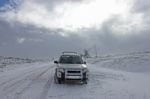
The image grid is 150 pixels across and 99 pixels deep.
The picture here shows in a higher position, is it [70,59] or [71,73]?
[70,59]

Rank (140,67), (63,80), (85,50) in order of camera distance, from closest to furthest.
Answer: (63,80) < (140,67) < (85,50)

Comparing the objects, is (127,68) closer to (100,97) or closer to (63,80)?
(63,80)

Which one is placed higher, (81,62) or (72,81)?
(81,62)

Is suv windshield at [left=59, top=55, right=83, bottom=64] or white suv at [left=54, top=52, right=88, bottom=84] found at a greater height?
suv windshield at [left=59, top=55, right=83, bottom=64]

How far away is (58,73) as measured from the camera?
16.7m

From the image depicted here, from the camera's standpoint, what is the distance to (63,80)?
54.1 ft

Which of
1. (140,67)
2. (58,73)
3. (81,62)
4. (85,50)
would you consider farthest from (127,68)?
(85,50)

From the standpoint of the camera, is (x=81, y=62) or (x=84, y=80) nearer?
(x=84, y=80)

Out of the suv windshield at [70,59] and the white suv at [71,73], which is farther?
the suv windshield at [70,59]

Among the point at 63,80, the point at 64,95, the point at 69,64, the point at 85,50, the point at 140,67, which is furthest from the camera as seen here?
the point at 85,50

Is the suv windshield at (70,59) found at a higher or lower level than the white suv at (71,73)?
higher

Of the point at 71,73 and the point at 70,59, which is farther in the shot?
the point at 70,59

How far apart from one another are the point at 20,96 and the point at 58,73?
16.9 ft

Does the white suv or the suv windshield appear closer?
the white suv
